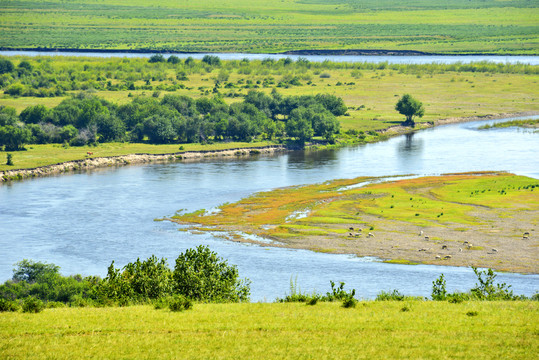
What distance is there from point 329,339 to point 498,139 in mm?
108034

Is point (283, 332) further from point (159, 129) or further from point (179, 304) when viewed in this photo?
point (159, 129)

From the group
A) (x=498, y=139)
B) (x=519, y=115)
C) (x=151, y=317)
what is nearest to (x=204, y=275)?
(x=151, y=317)

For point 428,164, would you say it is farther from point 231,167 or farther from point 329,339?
point 329,339

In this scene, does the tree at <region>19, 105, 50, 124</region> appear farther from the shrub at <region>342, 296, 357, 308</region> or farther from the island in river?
the shrub at <region>342, 296, 357, 308</region>

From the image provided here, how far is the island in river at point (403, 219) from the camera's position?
61.2 meters

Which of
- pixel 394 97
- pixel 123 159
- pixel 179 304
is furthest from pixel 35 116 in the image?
pixel 179 304

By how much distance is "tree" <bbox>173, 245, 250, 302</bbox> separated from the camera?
37906 millimetres

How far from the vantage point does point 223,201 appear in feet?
273

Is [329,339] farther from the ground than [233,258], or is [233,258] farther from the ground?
[329,339]

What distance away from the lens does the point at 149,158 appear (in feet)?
370

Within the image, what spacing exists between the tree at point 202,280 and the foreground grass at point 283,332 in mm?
5302

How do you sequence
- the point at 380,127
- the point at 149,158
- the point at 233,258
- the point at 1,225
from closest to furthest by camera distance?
the point at 233,258, the point at 1,225, the point at 149,158, the point at 380,127

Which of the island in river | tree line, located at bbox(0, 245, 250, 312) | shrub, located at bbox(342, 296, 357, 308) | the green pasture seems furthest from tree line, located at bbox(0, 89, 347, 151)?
shrub, located at bbox(342, 296, 357, 308)

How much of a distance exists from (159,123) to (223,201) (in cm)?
4407
